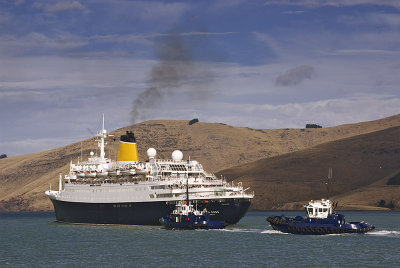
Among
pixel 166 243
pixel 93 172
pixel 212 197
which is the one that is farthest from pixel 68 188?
pixel 166 243

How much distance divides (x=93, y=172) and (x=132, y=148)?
6697 mm

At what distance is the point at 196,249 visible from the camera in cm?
6475

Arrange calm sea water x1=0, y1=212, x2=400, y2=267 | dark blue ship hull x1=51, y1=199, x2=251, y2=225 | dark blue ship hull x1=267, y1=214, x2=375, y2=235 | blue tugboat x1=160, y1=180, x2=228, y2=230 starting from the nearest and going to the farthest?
calm sea water x1=0, y1=212, x2=400, y2=267 → dark blue ship hull x1=267, y1=214, x2=375, y2=235 → blue tugboat x1=160, y1=180, x2=228, y2=230 → dark blue ship hull x1=51, y1=199, x2=251, y2=225

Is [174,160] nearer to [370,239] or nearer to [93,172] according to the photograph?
[93,172]

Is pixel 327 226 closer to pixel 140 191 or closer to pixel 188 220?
pixel 188 220

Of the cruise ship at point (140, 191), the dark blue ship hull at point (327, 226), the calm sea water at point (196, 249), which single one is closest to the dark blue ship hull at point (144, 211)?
the cruise ship at point (140, 191)

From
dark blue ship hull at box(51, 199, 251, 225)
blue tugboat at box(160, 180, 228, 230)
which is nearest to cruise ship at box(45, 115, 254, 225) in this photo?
dark blue ship hull at box(51, 199, 251, 225)

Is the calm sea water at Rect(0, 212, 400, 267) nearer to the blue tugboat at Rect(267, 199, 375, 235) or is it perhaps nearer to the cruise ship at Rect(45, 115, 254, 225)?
the blue tugboat at Rect(267, 199, 375, 235)

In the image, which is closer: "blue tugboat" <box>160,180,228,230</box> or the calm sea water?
the calm sea water

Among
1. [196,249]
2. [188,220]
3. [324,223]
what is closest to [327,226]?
[324,223]

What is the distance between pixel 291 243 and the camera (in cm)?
7025

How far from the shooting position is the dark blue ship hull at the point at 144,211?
8962 centimetres

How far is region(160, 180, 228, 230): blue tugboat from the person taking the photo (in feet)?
278

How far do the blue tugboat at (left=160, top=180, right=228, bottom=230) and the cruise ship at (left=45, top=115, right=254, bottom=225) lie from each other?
2545 millimetres
